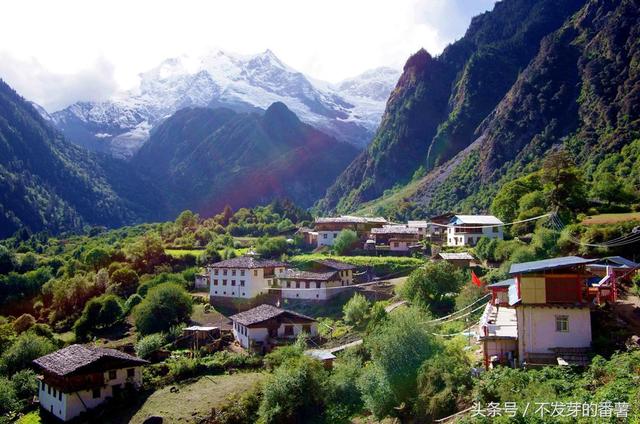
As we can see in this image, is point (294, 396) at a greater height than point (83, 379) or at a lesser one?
greater

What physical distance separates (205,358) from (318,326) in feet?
34.0

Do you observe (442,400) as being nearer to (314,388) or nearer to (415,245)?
(314,388)

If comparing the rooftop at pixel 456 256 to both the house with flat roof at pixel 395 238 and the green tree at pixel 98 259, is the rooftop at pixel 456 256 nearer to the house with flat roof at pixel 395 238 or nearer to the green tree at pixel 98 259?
the house with flat roof at pixel 395 238

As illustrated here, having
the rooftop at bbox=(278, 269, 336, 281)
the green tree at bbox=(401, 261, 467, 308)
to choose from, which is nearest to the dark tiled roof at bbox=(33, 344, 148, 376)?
the rooftop at bbox=(278, 269, 336, 281)

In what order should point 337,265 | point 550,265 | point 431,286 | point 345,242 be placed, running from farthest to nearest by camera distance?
point 345,242, point 337,265, point 431,286, point 550,265

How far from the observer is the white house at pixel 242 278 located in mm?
61719

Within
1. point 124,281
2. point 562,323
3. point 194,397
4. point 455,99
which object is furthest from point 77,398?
point 455,99

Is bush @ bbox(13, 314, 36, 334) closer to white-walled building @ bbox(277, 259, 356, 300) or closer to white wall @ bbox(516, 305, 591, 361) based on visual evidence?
white-walled building @ bbox(277, 259, 356, 300)

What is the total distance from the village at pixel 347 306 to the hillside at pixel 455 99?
90.6 metres

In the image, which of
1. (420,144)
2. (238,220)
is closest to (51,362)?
(238,220)

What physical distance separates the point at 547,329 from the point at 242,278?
3828cm

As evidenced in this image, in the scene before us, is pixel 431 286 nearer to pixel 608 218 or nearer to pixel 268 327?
pixel 268 327

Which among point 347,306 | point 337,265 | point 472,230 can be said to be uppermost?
point 472,230

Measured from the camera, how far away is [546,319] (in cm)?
2894
